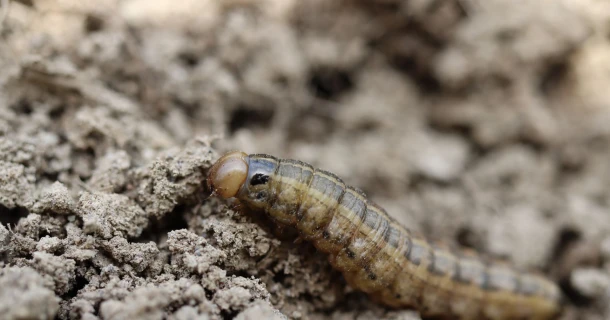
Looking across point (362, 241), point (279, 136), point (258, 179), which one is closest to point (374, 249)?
point (362, 241)

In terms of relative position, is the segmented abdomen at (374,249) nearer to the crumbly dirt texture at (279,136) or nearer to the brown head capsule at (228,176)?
the brown head capsule at (228,176)

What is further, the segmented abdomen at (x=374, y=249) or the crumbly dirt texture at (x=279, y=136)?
the segmented abdomen at (x=374, y=249)

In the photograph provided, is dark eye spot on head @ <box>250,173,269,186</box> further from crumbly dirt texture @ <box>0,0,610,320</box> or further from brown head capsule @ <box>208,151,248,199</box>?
crumbly dirt texture @ <box>0,0,610,320</box>

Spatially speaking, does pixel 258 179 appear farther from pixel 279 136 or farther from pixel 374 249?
pixel 279 136

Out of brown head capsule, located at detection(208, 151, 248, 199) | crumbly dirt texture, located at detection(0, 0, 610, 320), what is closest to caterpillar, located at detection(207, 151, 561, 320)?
brown head capsule, located at detection(208, 151, 248, 199)

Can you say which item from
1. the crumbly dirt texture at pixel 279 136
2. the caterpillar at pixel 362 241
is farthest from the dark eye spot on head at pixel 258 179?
the crumbly dirt texture at pixel 279 136

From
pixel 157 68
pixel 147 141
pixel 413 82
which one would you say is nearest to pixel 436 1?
pixel 413 82

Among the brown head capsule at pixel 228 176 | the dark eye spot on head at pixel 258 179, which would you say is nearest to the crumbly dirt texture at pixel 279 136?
the brown head capsule at pixel 228 176

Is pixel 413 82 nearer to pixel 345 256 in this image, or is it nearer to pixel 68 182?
pixel 345 256
